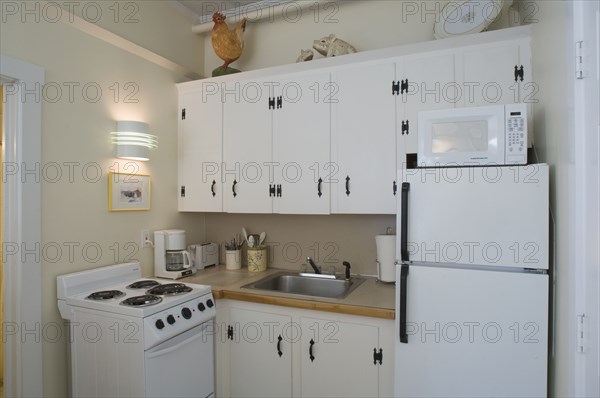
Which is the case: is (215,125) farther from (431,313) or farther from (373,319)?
(431,313)

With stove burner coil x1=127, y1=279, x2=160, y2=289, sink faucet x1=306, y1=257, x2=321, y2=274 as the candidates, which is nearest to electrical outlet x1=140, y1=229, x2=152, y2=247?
stove burner coil x1=127, y1=279, x2=160, y2=289

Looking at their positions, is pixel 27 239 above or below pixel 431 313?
above

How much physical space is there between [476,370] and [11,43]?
8.82ft

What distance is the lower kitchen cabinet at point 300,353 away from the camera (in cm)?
181

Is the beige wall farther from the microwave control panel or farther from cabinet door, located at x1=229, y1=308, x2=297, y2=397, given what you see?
the microwave control panel

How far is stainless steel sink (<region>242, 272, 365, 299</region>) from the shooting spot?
2385 mm

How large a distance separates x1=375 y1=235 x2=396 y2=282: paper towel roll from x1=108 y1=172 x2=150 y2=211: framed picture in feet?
5.29

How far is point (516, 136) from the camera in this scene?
1541mm

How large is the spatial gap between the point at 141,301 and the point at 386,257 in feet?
4.73

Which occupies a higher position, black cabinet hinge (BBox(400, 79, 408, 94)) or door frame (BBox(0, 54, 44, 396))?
black cabinet hinge (BBox(400, 79, 408, 94))

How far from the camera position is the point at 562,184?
4.44 ft

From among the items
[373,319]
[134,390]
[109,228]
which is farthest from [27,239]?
[373,319]

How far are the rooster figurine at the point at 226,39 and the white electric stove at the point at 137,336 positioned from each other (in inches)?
66.2

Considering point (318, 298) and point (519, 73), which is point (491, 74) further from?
point (318, 298)
